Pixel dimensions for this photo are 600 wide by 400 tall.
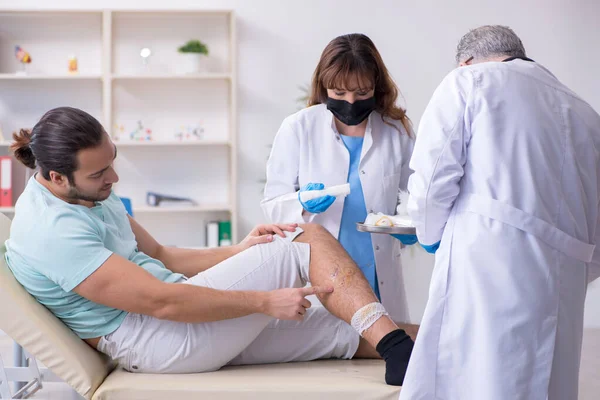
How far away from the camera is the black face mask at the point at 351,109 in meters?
2.35

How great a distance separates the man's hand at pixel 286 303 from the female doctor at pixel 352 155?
51 cm

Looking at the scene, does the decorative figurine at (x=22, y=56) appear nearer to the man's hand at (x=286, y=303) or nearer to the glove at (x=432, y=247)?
the man's hand at (x=286, y=303)

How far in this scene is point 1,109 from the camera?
452cm

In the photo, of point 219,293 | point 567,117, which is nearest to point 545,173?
point 567,117

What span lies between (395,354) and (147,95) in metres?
3.25

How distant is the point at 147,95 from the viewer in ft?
14.9

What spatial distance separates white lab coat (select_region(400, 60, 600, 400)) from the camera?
1.53 meters

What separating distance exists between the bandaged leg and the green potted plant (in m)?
2.96

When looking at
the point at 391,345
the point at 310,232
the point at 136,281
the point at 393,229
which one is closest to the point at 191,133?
the point at 310,232

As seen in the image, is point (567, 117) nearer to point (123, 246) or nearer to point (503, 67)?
point (503, 67)

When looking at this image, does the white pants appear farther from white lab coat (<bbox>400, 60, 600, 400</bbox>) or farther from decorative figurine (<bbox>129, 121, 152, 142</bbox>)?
decorative figurine (<bbox>129, 121, 152, 142</bbox>)

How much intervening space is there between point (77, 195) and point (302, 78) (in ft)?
9.71

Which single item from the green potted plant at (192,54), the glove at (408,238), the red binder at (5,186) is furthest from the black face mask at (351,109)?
the red binder at (5,186)

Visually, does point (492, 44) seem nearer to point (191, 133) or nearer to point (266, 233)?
point (266, 233)
